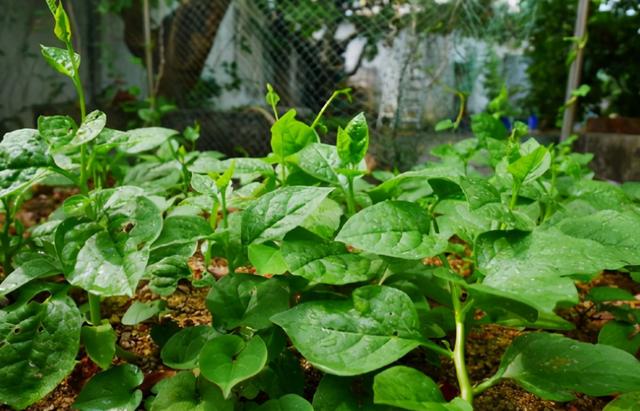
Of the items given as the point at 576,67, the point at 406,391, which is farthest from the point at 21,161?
the point at 576,67

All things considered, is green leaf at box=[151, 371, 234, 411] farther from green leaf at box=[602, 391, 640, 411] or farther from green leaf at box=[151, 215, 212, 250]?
green leaf at box=[602, 391, 640, 411]

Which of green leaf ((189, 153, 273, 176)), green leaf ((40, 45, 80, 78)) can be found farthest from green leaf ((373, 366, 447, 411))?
green leaf ((40, 45, 80, 78))

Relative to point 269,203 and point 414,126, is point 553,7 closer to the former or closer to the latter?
point 414,126

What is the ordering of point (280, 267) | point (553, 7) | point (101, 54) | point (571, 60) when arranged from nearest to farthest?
point (280, 267)
point (571, 60)
point (553, 7)
point (101, 54)

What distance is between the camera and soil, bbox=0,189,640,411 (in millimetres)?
663

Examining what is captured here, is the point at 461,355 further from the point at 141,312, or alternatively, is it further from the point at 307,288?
the point at 141,312

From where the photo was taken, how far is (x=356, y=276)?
1.90 ft

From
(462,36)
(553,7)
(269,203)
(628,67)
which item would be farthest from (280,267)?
(628,67)

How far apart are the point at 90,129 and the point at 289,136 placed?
292mm

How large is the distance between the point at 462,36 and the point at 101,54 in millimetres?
2847

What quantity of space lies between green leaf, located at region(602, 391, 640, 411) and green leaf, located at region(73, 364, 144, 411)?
586 millimetres

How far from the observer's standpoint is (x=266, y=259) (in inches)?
24.6

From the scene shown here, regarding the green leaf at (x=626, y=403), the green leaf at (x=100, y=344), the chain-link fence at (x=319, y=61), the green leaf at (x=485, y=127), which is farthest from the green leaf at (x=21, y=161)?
the chain-link fence at (x=319, y=61)

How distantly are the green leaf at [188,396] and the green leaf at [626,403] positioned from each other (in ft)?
1.53
